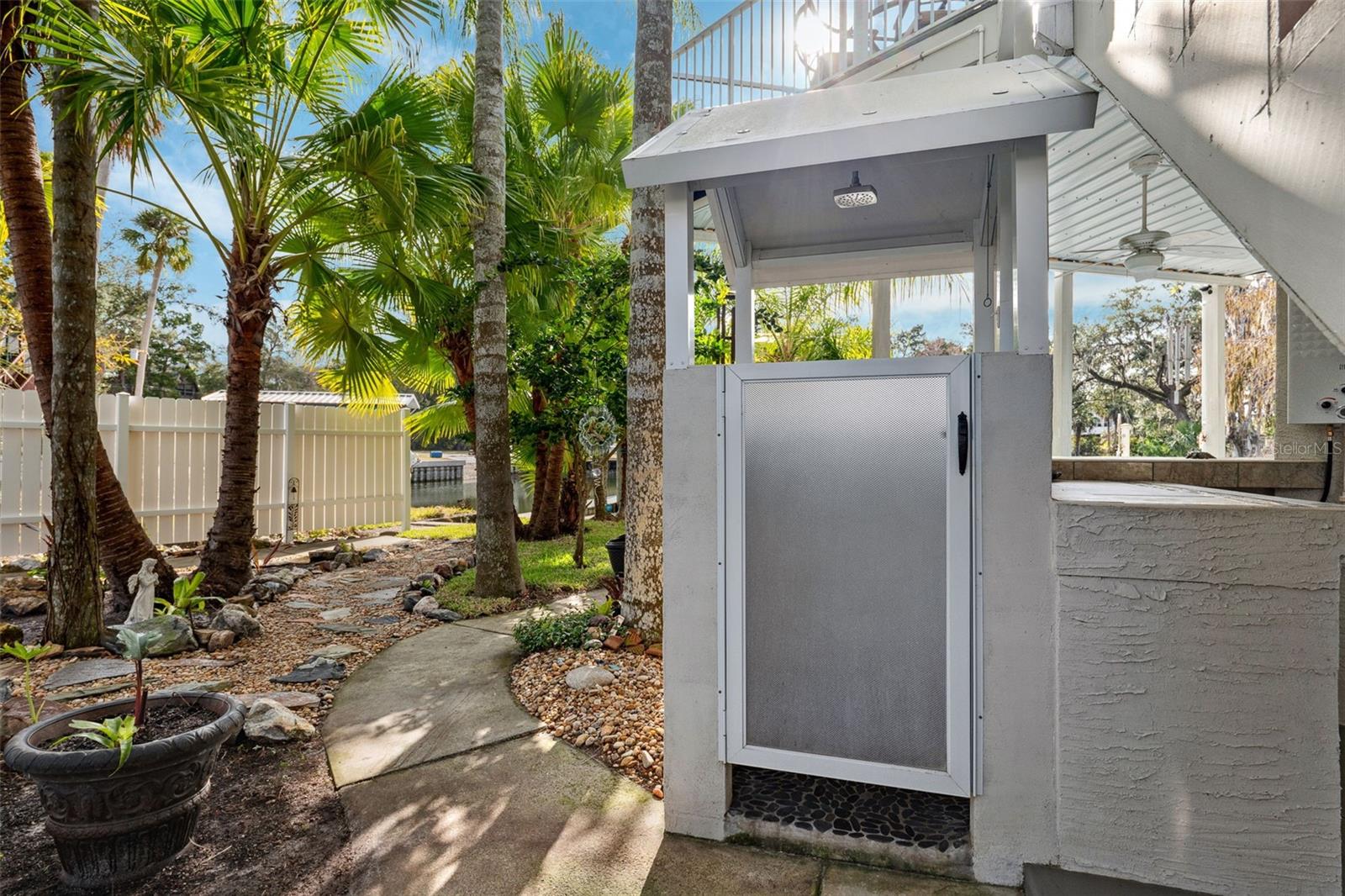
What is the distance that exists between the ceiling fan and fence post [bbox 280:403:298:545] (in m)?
8.56

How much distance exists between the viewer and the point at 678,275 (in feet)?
7.62

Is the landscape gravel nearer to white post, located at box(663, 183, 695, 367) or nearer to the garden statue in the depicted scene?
white post, located at box(663, 183, 695, 367)

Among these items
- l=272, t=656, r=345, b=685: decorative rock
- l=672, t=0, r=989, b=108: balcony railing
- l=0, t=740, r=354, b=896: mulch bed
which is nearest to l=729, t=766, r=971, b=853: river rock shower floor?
l=0, t=740, r=354, b=896: mulch bed

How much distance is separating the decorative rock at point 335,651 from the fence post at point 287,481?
457cm

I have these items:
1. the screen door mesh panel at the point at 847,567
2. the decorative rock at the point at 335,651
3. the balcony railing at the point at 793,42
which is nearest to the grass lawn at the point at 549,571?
the decorative rock at the point at 335,651

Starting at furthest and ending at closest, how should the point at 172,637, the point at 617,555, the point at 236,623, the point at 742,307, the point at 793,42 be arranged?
the point at 617,555
the point at 793,42
the point at 236,623
the point at 172,637
the point at 742,307

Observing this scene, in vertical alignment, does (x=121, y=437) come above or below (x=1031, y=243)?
below

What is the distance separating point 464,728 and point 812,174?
9.23 ft

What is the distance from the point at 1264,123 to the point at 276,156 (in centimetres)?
586

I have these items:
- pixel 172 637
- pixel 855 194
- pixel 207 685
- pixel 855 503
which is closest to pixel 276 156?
pixel 172 637

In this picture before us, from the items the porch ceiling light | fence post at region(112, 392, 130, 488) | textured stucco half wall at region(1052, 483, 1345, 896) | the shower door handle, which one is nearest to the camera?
textured stucco half wall at region(1052, 483, 1345, 896)

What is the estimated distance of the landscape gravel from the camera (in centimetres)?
286

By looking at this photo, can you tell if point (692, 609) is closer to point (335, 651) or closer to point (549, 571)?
point (335, 651)

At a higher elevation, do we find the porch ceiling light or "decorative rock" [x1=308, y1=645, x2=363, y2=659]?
the porch ceiling light
